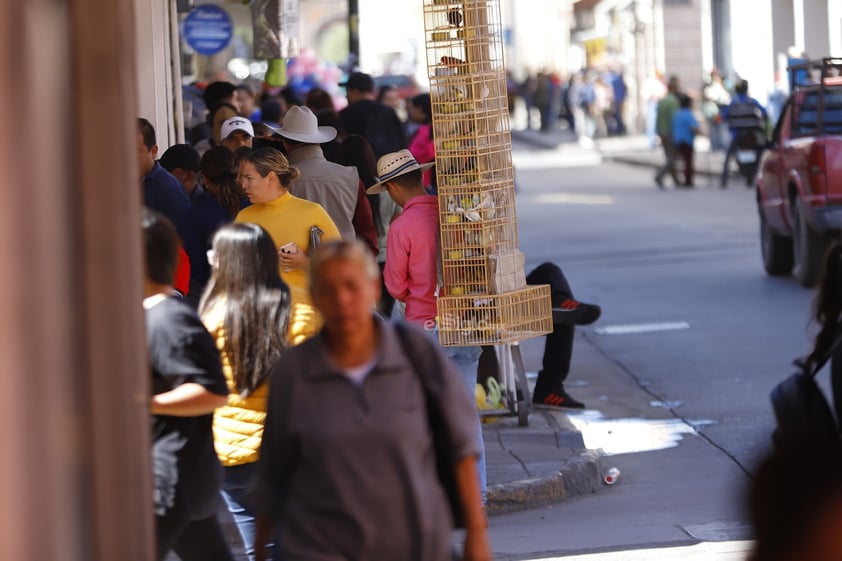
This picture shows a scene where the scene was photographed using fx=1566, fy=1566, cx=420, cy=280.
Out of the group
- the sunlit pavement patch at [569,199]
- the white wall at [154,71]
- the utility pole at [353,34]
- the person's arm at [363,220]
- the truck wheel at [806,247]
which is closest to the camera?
the person's arm at [363,220]

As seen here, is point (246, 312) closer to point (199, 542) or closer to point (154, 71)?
point (199, 542)

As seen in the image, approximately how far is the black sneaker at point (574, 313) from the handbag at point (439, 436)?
5.61 metres

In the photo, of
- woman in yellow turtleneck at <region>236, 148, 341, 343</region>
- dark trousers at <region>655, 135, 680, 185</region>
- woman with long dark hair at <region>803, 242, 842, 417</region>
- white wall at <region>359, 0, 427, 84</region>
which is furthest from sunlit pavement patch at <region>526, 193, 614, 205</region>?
white wall at <region>359, 0, 427, 84</region>

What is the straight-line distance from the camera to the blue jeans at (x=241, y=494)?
5.25 meters

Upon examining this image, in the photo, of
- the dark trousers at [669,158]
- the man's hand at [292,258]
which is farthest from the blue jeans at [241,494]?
the dark trousers at [669,158]

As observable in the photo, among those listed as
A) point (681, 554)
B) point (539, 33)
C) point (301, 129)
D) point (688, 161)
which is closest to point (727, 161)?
point (688, 161)

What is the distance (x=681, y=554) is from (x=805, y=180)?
891 centimetres

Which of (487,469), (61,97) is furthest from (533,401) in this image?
(61,97)

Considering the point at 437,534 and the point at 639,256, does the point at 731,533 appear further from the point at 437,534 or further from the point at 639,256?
the point at 639,256

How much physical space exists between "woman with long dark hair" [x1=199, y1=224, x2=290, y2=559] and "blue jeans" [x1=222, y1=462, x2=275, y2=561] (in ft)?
0.61

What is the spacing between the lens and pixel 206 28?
2030cm

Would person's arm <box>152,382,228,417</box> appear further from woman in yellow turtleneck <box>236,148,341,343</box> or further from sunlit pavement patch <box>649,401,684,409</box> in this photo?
sunlit pavement patch <box>649,401,684,409</box>

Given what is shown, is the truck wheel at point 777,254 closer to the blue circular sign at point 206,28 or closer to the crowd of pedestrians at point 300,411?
the blue circular sign at point 206,28

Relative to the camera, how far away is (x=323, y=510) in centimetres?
390
